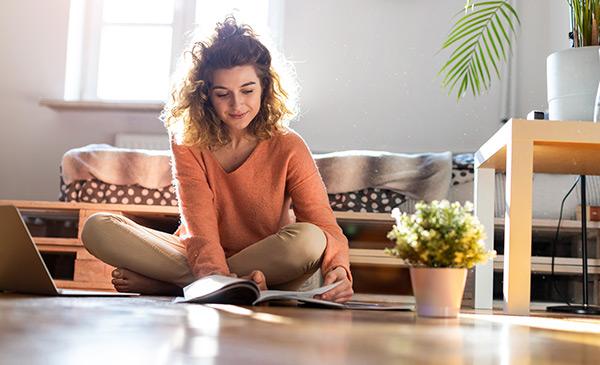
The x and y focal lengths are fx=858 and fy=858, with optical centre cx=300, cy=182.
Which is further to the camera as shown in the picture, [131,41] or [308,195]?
[131,41]

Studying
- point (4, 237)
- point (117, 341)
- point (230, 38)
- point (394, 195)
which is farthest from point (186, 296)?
point (394, 195)

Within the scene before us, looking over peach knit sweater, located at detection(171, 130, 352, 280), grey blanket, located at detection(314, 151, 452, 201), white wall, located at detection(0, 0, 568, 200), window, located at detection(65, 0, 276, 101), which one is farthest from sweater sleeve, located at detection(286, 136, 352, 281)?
window, located at detection(65, 0, 276, 101)

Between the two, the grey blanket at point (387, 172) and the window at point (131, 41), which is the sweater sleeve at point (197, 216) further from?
the window at point (131, 41)

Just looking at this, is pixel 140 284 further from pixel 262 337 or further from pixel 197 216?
pixel 262 337

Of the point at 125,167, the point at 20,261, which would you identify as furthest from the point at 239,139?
the point at 125,167

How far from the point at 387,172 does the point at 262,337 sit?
2168 millimetres

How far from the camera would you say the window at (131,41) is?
4.01m

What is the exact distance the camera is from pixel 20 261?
1558 mm

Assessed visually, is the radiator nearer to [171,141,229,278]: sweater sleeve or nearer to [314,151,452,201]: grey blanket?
[314,151,452,201]: grey blanket

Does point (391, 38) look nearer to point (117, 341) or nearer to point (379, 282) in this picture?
point (379, 282)

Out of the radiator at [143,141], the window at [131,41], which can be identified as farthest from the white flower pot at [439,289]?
the window at [131,41]

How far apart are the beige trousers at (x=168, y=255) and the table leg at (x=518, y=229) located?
395mm

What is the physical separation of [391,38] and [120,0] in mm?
1308

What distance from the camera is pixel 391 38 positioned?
377cm
